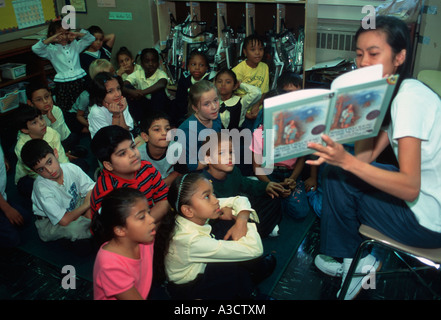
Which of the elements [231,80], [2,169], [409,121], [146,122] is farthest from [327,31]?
[2,169]

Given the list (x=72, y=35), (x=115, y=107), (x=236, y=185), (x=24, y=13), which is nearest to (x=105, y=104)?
(x=115, y=107)

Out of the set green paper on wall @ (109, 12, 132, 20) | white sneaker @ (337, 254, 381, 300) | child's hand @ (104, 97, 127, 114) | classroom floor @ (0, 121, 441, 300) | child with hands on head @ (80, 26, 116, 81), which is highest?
green paper on wall @ (109, 12, 132, 20)

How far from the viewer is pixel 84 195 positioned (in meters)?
2.27

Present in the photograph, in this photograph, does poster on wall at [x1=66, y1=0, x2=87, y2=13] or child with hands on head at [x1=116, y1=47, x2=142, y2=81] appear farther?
A: poster on wall at [x1=66, y1=0, x2=87, y2=13]

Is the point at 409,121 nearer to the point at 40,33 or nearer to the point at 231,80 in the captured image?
the point at 231,80

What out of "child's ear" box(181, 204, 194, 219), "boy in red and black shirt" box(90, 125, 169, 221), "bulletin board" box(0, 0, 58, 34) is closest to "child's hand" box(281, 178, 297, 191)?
"boy in red and black shirt" box(90, 125, 169, 221)

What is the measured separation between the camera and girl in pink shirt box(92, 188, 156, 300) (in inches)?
53.7

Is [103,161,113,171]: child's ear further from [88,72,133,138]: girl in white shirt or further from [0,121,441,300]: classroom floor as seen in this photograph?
[88,72,133,138]: girl in white shirt

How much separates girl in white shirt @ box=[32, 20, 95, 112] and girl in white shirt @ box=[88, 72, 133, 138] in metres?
1.04

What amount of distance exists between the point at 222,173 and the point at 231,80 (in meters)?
1.19

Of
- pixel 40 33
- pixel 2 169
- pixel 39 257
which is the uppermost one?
pixel 40 33

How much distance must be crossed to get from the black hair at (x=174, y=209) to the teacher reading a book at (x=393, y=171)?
54 cm

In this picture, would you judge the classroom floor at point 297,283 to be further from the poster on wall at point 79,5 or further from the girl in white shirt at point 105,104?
the poster on wall at point 79,5

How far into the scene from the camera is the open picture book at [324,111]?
3.83 ft
